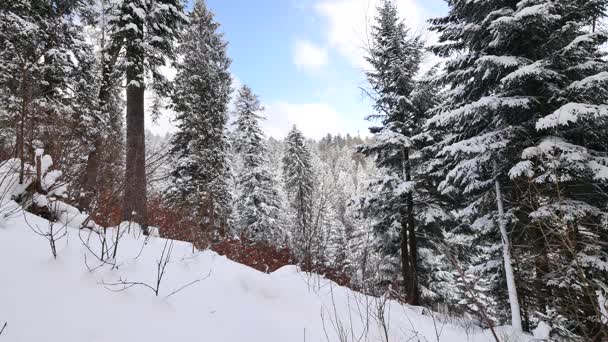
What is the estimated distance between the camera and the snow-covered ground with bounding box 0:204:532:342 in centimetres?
177

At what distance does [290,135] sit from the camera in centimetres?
2453

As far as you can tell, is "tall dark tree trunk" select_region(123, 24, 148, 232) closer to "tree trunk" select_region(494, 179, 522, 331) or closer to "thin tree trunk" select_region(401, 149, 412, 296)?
"thin tree trunk" select_region(401, 149, 412, 296)

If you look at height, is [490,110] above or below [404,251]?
above

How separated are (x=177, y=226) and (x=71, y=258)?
5679 mm

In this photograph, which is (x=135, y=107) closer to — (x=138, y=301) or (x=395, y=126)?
(x=138, y=301)

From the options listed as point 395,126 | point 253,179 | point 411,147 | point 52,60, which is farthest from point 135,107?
point 253,179

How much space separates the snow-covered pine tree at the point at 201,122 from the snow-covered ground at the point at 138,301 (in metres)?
12.7

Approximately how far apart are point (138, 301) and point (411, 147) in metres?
10.8

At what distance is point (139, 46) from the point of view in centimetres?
869

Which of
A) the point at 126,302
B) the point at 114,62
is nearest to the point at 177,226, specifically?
the point at 114,62

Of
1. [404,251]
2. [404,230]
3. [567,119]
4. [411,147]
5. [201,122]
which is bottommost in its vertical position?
[404,251]

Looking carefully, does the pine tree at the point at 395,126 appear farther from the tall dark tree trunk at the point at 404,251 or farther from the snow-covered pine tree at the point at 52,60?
the snow-covered pine tree at the point at 52,60

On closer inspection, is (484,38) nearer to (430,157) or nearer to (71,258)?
(430,157)

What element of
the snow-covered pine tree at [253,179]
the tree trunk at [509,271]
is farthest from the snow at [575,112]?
the snow-covered pine tree at [253,179]
